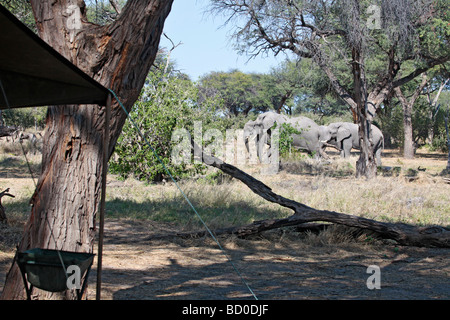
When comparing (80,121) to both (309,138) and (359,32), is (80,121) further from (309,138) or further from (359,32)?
(309,138)

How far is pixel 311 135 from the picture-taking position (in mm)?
24312

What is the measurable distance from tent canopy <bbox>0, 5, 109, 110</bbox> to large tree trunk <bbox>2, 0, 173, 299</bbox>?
0.80 ft

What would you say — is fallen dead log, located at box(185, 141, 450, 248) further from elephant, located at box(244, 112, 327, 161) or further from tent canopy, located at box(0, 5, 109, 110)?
elephant, located at box(244, 112, 327, 161)

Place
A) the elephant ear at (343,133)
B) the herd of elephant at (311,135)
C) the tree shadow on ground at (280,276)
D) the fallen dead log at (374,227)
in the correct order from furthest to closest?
1. the elephant ear at (343,133)
2. the herd of elephant at (311,135)
3. the fallen dead log at (374,227)
4. the tree shadow on ground at (280,276)

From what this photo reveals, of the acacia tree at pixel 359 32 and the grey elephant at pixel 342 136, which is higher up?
the acacia tree at pixel 359 32

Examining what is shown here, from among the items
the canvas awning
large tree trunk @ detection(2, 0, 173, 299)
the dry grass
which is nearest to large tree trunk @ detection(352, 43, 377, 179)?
the dry grass

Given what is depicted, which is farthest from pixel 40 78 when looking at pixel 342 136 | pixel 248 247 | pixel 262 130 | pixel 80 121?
pixel 342 136

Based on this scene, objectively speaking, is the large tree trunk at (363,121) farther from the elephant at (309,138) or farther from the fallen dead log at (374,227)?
the elephant at (309,138)

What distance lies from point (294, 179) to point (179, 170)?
397 cm

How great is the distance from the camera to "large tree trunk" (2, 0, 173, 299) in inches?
143

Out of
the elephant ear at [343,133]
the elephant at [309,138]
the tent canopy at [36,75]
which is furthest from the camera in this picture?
the elephant ear at [343,133]

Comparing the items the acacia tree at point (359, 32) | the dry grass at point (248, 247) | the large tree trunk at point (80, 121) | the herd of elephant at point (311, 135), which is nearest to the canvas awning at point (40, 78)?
the large tree trunk at point (80, 121)

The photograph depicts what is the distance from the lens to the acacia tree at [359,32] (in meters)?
12.9

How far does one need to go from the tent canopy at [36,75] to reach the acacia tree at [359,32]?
10483 millimetres
